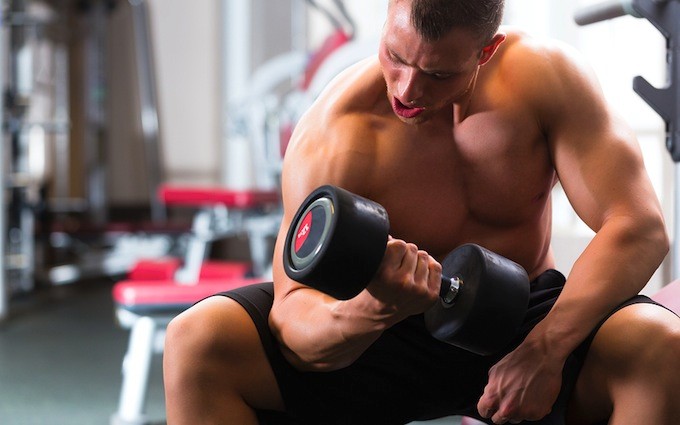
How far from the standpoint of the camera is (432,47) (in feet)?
3.96

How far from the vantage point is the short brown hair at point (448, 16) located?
47.1 inches

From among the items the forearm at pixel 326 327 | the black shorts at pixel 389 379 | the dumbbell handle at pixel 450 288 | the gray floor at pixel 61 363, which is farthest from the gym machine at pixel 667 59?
the gray floor at pixel 61 363

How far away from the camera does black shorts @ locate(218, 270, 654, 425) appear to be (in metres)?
1.40

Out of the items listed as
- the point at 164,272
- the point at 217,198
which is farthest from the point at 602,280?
the point at 217,198

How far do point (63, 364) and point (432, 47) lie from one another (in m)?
2.70

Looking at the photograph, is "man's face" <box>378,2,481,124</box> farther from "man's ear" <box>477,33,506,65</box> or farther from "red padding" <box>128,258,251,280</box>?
"red padding" <box>128,258,251,280</box>

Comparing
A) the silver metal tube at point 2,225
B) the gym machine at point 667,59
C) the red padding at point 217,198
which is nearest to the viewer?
the gym machine at point 667,59

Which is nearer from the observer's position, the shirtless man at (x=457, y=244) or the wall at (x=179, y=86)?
the shirtless man at (x=457, y=244)

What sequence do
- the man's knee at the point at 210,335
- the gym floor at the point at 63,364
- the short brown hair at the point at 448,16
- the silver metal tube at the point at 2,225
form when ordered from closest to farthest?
the short brown hair at the point at 448,16 < the man's knee at the point at 210,335 < the gym floor at the point at 63,364 < the silver metal tube at the point at 2,225

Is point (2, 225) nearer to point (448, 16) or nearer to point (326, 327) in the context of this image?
point (326, 327)

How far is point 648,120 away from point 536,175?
1766 mm

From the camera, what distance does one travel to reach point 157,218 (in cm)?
679

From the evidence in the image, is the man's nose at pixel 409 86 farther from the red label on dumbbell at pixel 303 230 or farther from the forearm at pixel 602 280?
the forearm at pixel 602 280

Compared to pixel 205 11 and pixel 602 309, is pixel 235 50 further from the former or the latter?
pixel 602 309
